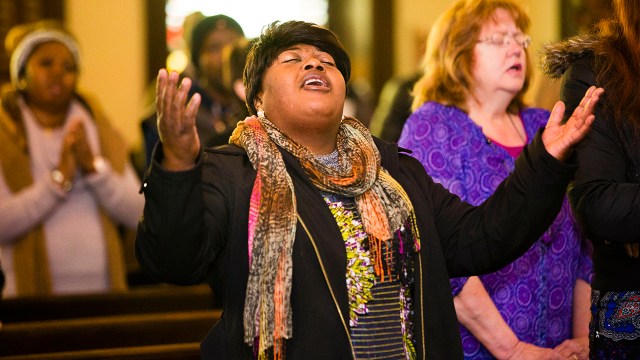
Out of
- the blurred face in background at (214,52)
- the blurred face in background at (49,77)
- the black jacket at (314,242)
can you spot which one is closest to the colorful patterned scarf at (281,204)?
the black jacket at (314,242)

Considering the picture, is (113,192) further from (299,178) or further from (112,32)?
(112,32)

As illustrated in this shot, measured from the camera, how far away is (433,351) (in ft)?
7.22

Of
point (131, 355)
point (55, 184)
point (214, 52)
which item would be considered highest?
point (214, 52)

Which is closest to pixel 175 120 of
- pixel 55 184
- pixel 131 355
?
pixel 131 355

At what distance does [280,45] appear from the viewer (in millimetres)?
2346

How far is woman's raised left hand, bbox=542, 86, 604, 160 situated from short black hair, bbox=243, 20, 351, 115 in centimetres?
54

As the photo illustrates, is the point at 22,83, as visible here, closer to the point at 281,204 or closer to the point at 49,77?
the point at 49,77

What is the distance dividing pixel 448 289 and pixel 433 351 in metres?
0.15

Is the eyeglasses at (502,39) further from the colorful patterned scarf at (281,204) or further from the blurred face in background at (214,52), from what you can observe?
the blurred face in background at (214,52)

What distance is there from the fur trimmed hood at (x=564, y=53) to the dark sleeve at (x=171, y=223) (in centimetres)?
99

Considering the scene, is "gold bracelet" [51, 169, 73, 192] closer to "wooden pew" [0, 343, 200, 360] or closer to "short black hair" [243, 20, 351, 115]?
"wooden pew" [0, 343, 200, 360]

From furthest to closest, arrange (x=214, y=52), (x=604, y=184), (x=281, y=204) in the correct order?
1. (x=214, y=52)
2. (x=604, y=184)
3. (x=281, y=204)

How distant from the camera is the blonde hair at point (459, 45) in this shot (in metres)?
3.02

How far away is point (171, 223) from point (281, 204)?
0.27m
